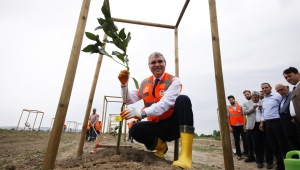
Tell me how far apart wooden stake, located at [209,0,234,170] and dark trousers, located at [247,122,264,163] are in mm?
2708

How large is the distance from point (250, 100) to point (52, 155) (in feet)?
13.9

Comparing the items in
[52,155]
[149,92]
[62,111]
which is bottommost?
[52,155]

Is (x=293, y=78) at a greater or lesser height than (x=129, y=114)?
greater

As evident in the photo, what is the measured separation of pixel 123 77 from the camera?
1.92 m

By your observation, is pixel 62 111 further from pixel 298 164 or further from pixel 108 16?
pixel 298 164

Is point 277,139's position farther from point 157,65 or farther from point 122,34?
point 122,34

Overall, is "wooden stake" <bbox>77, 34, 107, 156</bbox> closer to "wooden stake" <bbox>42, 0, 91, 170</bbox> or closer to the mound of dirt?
the mound of dirt

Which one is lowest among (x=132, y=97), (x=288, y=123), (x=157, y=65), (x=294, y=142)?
(x=294, y=142)

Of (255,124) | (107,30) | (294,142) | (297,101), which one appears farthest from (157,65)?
(255,124)

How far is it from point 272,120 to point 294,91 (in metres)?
0.92

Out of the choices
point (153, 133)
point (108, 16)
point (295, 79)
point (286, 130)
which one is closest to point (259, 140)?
point (286, 130)

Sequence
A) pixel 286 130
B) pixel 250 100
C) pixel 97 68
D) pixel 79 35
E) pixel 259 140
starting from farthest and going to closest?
pixel 250 100 < pixel 259 140 < pixel 286 130 < pixel 97 68 < pixel 79 35

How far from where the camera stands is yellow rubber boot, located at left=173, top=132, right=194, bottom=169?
4.80ft

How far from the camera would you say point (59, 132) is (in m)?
1.32
